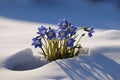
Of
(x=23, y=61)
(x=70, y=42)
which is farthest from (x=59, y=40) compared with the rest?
(x=23, y=61)

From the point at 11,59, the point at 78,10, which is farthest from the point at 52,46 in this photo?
the point at 78,10

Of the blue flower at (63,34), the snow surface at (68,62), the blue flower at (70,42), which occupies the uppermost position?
the blue flower at (63,34)

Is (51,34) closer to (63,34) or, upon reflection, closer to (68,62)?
(63,34)

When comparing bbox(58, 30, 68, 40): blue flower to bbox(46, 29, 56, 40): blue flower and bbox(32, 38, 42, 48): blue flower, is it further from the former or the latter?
bbox(32, 38, 42, 48): blue flower

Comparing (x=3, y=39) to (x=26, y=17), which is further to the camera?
(x=26, y=17)

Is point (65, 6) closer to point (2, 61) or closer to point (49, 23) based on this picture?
point (49, 23)

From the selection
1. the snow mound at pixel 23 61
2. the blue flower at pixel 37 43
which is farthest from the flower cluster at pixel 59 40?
the snow mound at pixel 23 61

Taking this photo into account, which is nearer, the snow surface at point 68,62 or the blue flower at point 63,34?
the snow surface at point 68,62

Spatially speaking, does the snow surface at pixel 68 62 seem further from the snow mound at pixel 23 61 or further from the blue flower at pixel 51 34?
the blue flower at pixel 51 34
